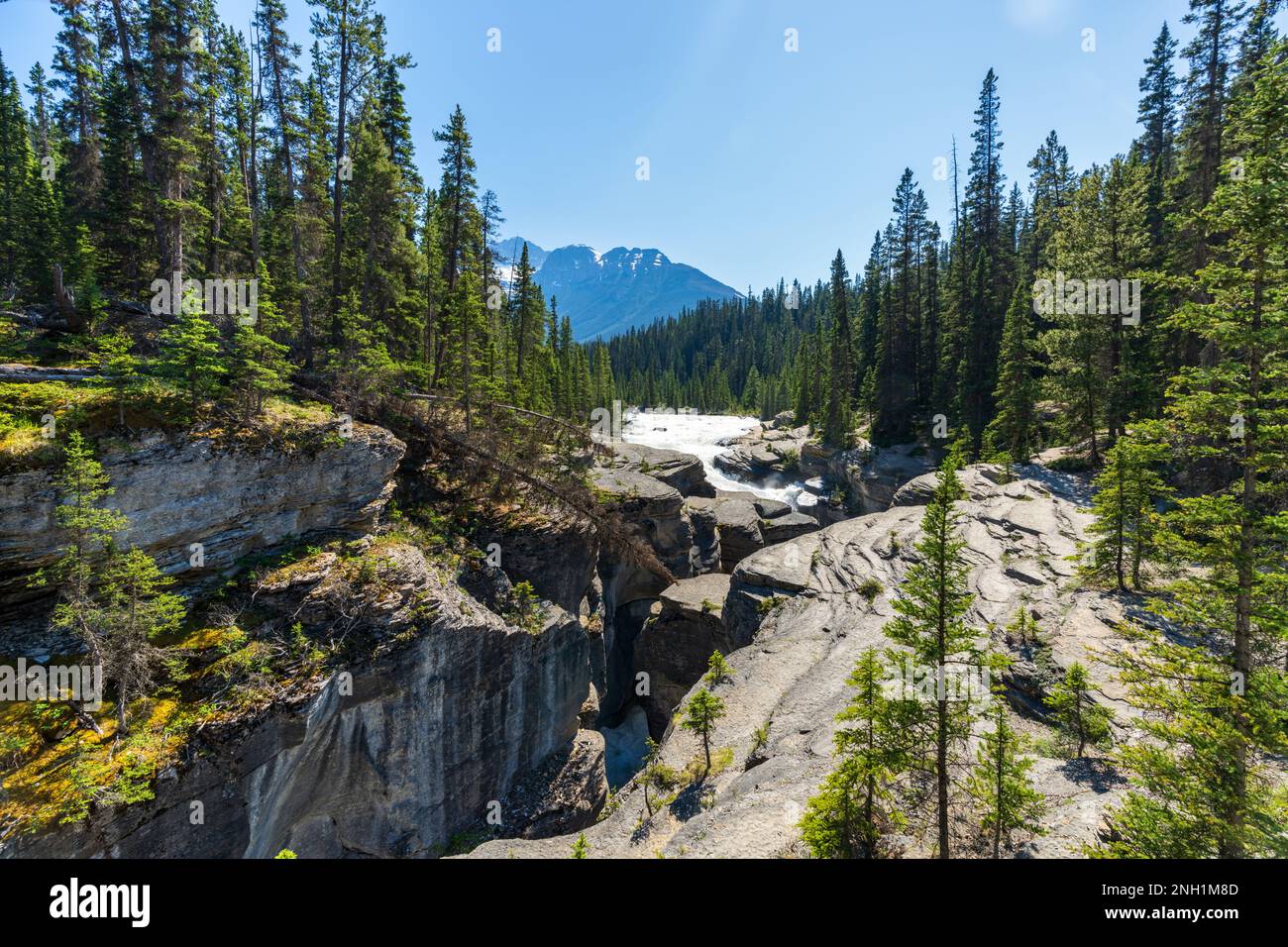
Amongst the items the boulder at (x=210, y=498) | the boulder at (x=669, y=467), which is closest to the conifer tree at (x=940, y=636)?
the boulder at (x=210, y=498)

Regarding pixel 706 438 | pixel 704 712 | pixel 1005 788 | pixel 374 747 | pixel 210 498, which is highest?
pixel 706 438

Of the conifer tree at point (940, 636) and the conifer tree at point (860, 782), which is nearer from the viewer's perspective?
the conifer tree at point (940, 636)

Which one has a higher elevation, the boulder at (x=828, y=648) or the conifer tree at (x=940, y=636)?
the conifer tree at (x=940, y=636)

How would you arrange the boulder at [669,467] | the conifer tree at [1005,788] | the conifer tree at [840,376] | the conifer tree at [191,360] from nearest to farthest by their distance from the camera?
the conifer tree at [1005,788]
the conifer tree at [191,360]
the boulder at [669,467]
the conifer tree at [840,376]

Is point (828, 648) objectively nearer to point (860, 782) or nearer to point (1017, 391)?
point (860, 782)

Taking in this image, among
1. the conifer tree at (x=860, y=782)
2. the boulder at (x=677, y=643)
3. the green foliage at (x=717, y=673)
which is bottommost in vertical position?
the boulder at (x=677, y=643)

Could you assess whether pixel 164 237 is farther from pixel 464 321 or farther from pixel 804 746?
pixel 804 746

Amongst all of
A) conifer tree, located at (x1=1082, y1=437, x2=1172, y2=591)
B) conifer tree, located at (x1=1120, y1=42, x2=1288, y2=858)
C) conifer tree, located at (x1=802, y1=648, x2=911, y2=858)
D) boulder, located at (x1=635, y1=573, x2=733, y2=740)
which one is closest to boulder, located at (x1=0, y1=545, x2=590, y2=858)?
boulder, located at (x1=635, y1=573, x2=733, y2=740)

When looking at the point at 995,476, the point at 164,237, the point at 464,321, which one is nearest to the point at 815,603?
the point at 995,476

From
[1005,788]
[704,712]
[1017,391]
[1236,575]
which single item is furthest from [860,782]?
[1017,391]

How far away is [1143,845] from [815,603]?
15.9m

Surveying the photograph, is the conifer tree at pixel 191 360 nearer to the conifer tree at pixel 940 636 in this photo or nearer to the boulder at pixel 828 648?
the boulder at pixel 828 648

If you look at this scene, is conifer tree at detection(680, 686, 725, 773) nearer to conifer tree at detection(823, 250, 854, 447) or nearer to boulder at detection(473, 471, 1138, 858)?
boulder at detection(473, 471, 1138, 858)

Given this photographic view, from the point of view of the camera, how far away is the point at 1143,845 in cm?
711
